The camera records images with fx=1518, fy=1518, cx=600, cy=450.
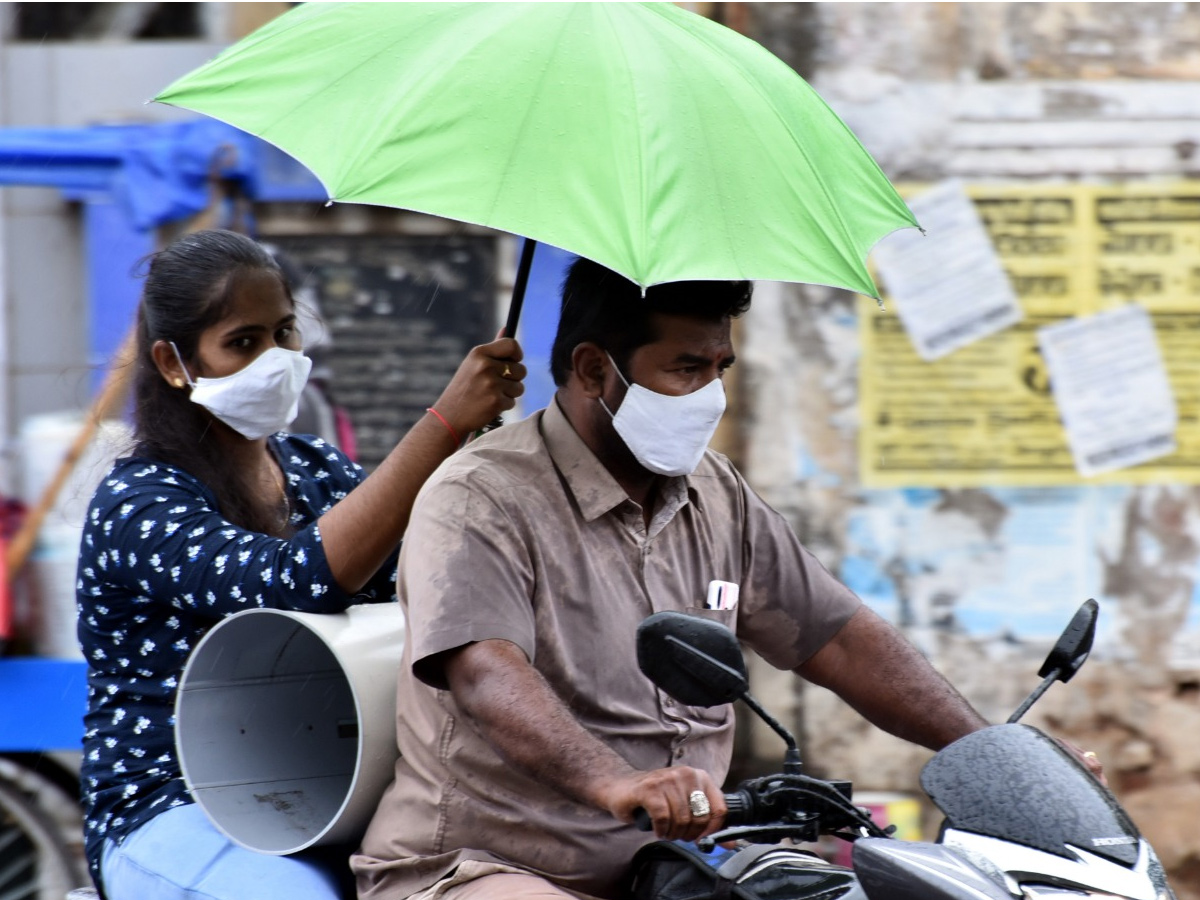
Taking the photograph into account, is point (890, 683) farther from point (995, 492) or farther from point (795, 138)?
point (995, 492)

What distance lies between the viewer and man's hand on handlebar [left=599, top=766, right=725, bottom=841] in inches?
82.9

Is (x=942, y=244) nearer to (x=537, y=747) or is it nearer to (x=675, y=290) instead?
(x=675, y=290)

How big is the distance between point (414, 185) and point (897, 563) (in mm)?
3389

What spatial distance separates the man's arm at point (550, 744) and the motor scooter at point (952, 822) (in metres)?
0.05

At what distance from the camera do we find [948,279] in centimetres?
527

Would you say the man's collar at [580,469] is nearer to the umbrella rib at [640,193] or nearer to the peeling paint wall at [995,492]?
the umbrella rib at [640,193]

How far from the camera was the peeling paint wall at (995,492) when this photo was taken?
522cm

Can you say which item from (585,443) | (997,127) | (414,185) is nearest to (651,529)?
(585,443)

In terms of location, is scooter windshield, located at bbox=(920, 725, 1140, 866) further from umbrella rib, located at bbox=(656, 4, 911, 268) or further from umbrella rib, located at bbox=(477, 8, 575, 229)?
umbrella rib, located at bbox=(477, 8, 575, 229)

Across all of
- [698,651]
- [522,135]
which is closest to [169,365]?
[522,135]

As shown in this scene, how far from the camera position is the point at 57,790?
4805 mm

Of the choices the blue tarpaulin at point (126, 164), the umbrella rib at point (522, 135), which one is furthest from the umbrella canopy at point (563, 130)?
the blue tarpaulin at point (126, 164)

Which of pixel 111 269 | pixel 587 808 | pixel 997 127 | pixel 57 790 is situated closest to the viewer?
pixel 587 808

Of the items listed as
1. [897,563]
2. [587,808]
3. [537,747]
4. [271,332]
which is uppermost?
[271,332]
